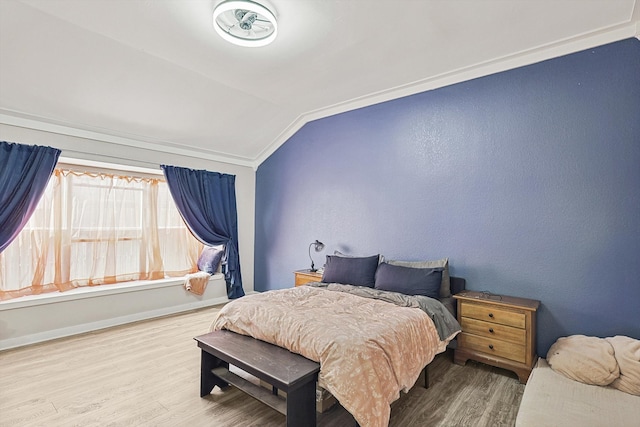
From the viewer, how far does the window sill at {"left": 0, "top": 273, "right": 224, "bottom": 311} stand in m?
3.30

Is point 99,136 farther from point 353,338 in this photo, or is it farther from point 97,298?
point 353,338

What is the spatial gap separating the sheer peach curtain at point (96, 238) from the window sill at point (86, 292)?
0.20 meters

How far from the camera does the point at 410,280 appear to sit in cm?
309

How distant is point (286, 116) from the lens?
184 inches

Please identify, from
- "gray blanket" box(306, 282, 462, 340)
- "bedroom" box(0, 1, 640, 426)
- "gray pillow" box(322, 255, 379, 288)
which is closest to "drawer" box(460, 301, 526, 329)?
"gray blanket" box(306, 282, 462, 340)

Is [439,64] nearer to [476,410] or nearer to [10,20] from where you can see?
[476,410]

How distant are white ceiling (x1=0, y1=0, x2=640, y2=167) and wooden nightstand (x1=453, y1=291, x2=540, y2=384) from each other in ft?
7.40

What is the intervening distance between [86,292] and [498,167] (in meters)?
4.78

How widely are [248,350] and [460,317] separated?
195 centimetres

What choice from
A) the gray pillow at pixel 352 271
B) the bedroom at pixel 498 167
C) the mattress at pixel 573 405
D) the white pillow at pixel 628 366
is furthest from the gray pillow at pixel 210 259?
the white pillow at pixel 628 366

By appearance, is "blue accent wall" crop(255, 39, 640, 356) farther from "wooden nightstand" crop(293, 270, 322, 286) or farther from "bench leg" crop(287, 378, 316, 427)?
"bench leg" crop(287, 378, 316, 427)

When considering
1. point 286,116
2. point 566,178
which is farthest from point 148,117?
point 566,178

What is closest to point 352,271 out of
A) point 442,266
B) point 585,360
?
point 442,266

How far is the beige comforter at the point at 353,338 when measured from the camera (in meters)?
1.77
